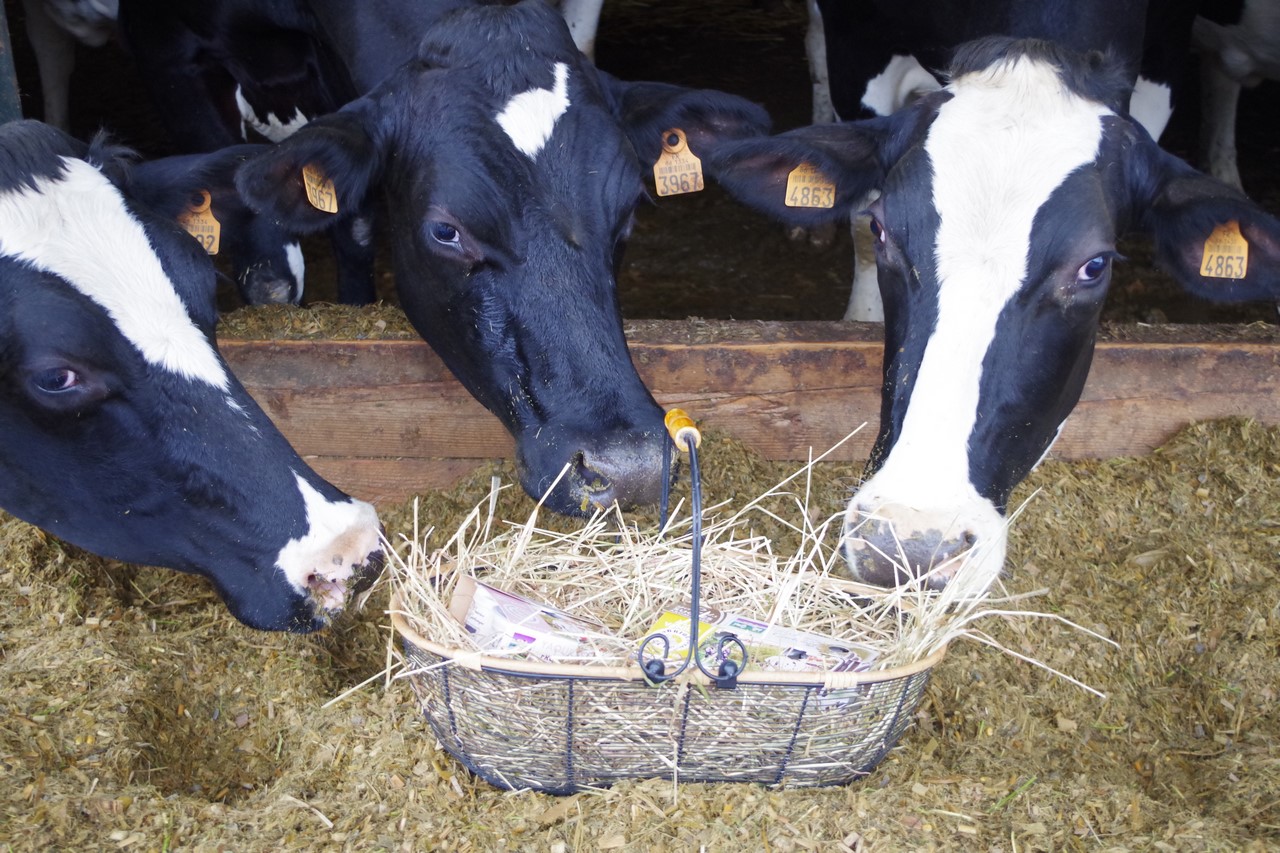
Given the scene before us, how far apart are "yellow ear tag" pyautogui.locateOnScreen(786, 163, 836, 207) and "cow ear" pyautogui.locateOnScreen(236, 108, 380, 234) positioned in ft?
4.18

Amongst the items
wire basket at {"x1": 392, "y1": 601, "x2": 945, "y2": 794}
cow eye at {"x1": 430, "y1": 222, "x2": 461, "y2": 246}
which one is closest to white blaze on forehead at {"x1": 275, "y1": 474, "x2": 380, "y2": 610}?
wire basket at {"x1": 392, "y1": 601, "x2": 945, "y2": 794}

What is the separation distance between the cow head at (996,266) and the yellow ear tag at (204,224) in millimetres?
1959

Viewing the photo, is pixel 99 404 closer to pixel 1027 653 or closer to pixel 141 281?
pixel 141 281

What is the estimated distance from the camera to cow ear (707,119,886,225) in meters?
3.44

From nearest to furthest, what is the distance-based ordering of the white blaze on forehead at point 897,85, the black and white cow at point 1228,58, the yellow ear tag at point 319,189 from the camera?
the yellow ear tag at point 319,189
the white blaze on forehead at point 897,85
the black and white cow at point 1228,58

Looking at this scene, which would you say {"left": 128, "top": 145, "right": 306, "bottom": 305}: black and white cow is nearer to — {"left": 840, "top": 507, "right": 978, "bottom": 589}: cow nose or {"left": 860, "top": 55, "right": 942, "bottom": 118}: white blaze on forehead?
{"left": 840, "top": 507, "right": 978, "bottom": 589}: cow nose

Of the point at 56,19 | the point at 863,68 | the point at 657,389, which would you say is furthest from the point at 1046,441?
the point at 56,19

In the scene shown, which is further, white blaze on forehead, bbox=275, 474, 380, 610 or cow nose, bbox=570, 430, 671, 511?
cow nose, bbox=570, 430, 671, 511

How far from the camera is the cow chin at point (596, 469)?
293 cm

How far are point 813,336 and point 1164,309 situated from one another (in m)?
3.21

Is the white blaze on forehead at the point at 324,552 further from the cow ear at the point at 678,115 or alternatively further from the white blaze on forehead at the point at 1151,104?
the white blaze on forehead at the point at 1151,104

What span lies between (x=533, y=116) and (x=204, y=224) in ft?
3.47

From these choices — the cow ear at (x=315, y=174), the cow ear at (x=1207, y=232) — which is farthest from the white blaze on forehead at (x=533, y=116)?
the cow ear at (x=1207, y=232)

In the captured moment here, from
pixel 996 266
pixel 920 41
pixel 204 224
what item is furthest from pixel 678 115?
pixel 920 41
